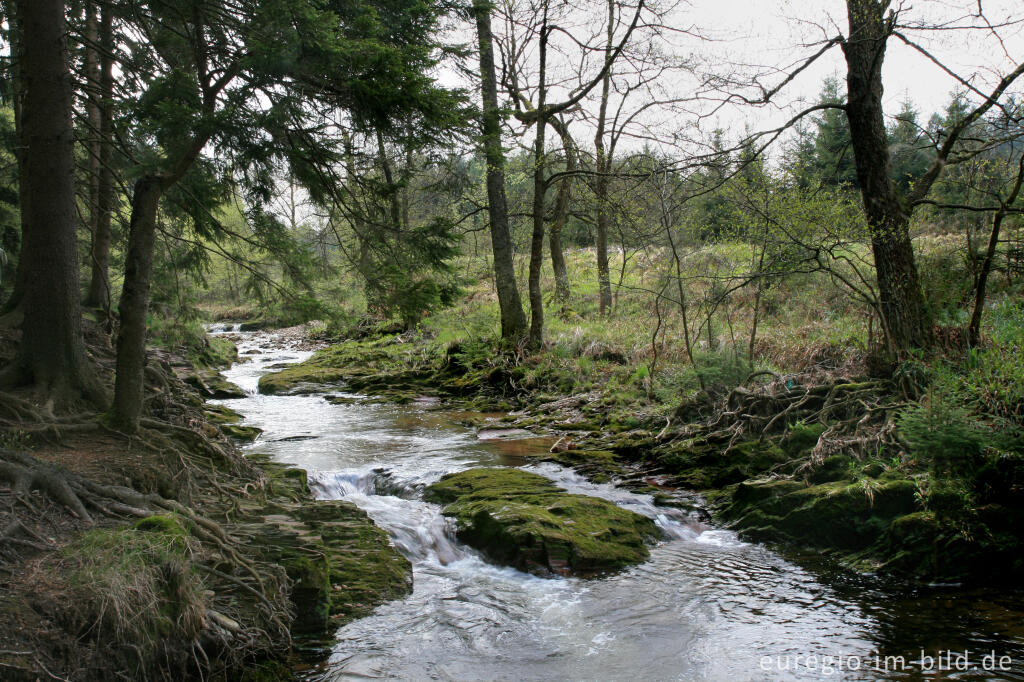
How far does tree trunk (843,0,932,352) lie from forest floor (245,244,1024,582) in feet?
1.52

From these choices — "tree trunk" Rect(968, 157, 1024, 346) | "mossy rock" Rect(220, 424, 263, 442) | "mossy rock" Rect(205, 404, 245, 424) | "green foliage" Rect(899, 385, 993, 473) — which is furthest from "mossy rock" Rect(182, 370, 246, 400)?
"tree trunk" Rect(968, 157, 1024, 346)

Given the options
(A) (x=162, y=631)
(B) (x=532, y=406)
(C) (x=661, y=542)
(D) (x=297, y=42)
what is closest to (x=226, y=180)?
(D) (x=297, y=42)

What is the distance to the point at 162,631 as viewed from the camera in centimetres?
356

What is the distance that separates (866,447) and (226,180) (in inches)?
302

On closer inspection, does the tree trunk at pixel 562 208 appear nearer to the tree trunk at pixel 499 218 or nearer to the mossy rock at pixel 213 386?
the tree trunk at pixel 499 218

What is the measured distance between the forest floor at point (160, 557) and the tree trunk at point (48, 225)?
43 centimetres

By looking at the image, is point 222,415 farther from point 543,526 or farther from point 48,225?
point 543,526

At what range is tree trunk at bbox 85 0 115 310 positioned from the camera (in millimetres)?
7578

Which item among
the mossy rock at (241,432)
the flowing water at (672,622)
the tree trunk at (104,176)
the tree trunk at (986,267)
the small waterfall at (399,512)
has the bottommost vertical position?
the flowing water at (672,622)

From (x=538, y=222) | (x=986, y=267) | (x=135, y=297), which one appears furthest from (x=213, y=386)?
(x=986, y=267)

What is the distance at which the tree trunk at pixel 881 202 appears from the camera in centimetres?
773

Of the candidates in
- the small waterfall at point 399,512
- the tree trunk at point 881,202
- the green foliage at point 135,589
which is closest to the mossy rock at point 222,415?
the small waterfall at point 399,512

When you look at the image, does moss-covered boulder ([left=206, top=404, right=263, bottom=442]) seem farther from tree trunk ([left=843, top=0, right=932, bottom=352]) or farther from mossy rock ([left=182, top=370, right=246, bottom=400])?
tree trunk ([left=843, top=0, right=932, bottom=352])

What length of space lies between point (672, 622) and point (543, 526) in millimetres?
1624
